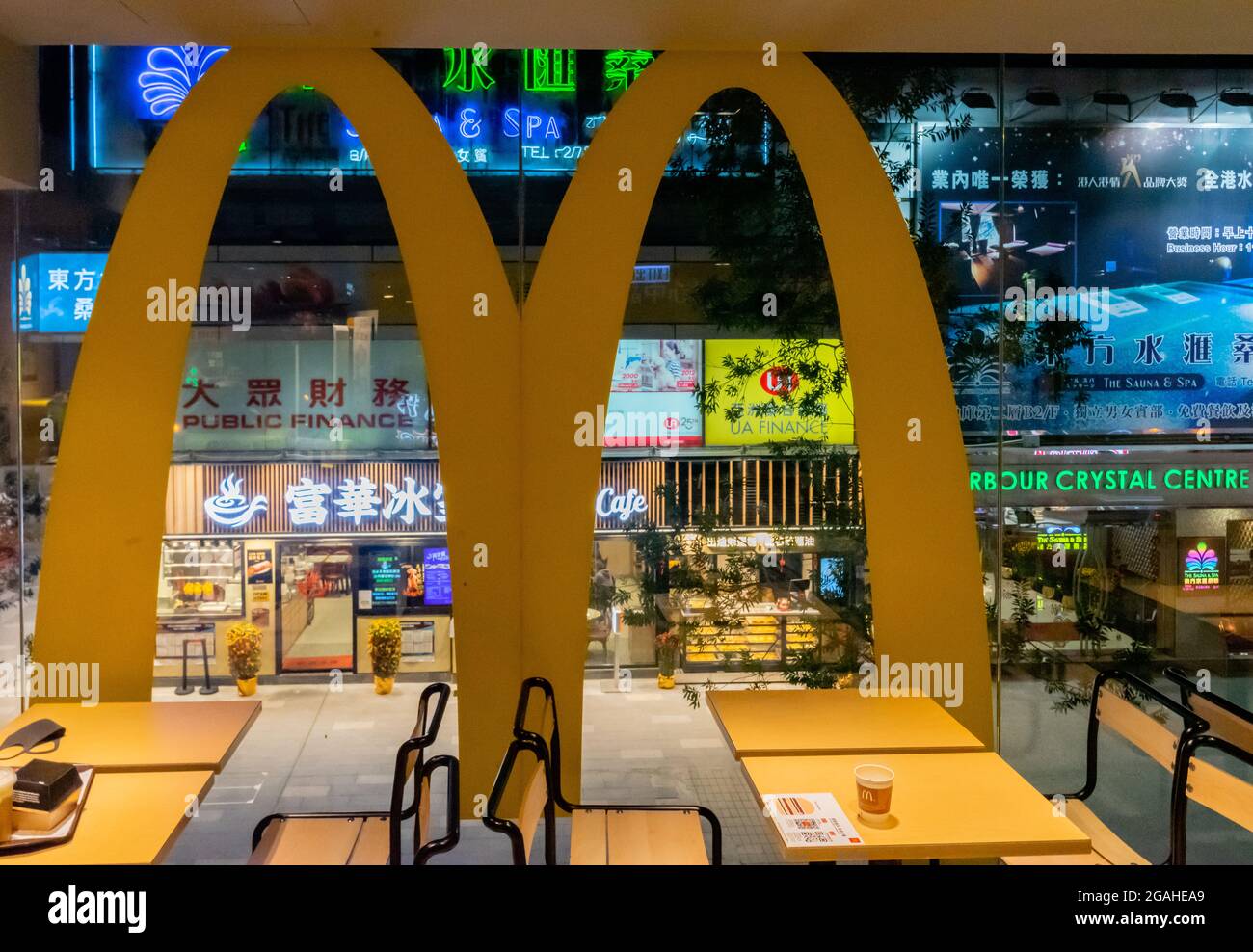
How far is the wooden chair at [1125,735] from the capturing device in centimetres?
275

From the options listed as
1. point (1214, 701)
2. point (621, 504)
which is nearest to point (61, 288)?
point (621, 504)

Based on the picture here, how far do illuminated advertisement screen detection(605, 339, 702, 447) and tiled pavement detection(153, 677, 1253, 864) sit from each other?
1.07 meters

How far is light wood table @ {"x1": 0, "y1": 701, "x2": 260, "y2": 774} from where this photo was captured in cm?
273

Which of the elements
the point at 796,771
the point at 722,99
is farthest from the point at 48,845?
the point at 722,99

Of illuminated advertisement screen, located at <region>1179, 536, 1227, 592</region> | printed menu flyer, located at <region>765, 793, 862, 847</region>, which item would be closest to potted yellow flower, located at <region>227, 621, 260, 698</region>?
printed menu flyer, located at <region>765, 793, 862, 847</region>

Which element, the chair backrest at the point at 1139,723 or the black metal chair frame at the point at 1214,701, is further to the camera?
the black metal chair frame at the point at 1214,701

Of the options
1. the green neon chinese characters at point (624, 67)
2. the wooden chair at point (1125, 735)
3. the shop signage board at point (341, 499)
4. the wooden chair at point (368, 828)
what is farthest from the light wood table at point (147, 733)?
the green neon chinese characters at point (624, 67)

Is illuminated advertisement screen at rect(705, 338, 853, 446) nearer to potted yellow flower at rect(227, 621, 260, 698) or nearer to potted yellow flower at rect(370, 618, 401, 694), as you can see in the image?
potted yellow flower at rect(370, 618, 401, 694)

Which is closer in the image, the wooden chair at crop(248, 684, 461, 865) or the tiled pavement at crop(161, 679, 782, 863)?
the wooden chair at crop(248, 684, 461, 865)

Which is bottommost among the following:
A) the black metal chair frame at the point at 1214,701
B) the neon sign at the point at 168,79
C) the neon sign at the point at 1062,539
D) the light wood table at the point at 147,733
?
the light wood table at the point at 147,733

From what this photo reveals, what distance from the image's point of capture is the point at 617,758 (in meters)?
3.99

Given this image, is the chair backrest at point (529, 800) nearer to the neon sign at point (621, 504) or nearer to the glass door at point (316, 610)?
the neon sign at point (621, 504)

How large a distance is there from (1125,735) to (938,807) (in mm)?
1079

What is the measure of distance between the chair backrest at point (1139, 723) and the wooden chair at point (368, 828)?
84.5 inches
